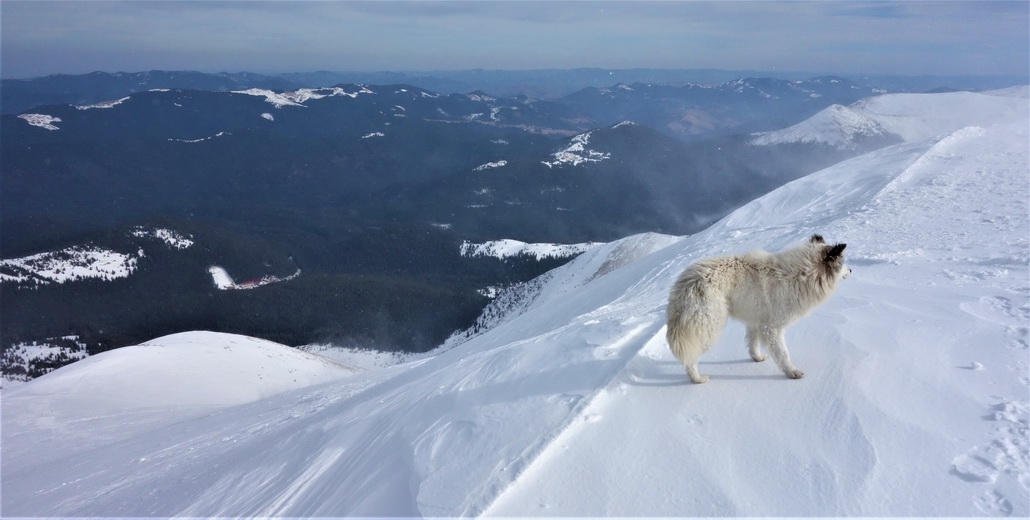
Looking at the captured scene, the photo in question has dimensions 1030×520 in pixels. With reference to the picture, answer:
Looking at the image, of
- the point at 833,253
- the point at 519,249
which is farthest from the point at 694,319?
the point at 519,249

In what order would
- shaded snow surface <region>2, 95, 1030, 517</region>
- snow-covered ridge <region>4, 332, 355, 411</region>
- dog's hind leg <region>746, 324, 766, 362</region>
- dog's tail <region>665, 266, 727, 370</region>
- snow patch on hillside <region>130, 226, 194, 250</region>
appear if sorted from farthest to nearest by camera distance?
snow patch on hillside <region>130, 226, 194, 250</region> → snow-covered ridge <region>4, 332, 355, 411</region> → dog's hind leg <region>746, 324, 766, 362</region> → dog's tail <region>665, 266, 727, 370</region> → shaded snow surface <region>2, 95, 1030, 517</region>

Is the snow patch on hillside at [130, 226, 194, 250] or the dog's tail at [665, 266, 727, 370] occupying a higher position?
the dog's tail at [665, 266, 727, 370]

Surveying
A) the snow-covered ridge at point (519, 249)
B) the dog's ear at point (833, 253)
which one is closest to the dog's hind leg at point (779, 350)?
the dog's ear at point (833, 253)

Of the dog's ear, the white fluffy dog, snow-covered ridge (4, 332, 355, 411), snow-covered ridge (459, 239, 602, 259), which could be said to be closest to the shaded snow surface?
the white fluffy dog

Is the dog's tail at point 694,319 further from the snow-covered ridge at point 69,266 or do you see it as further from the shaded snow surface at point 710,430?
the snow-covered ridge at point 69,266

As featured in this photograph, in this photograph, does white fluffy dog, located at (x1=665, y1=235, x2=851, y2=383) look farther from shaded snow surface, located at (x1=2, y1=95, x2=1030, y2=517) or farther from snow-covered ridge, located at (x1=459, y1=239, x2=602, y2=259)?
snow-covered ridge, located at (x1=459, y1=239, x2=602, y2=259)

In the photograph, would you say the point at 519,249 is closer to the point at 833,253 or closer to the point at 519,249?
the point at 519,249
